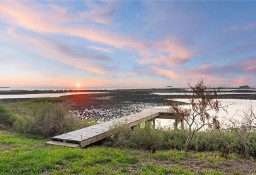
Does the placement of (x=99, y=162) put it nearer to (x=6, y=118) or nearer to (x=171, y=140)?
(x=171, y=140)

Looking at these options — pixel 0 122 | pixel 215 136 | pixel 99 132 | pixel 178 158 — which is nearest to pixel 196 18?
pixel 215 136

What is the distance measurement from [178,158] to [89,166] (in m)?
2.95

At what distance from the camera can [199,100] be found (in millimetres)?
9656

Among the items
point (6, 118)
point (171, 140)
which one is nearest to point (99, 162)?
point (171, 140)

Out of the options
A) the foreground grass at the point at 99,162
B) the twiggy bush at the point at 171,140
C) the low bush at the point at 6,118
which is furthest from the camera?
the low bush at the point at 6,118

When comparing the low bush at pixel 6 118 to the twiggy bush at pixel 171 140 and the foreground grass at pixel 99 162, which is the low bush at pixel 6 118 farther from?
the twiggy bush at pixel 171 140

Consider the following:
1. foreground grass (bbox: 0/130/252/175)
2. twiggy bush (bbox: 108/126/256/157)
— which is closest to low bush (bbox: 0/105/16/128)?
foreground grass (bbox: 0/130/252/175)

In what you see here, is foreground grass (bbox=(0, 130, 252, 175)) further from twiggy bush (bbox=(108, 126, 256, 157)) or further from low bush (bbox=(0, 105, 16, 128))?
low bush (bbox=(0, 105, 16, 128))

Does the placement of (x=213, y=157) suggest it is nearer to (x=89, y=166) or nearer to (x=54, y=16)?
(x=89, y=166)

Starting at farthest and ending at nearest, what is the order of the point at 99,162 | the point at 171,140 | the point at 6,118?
the point at 6,118, the point at 171,140, the point at 99,162

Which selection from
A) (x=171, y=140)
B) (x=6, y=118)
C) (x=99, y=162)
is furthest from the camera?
(x=6, y=118)

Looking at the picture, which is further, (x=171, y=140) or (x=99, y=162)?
(x=171, y=140)

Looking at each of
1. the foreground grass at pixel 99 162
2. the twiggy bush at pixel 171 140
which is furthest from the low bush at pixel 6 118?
the twiggy bush at pixel 171 140

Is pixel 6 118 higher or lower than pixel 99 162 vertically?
higher
